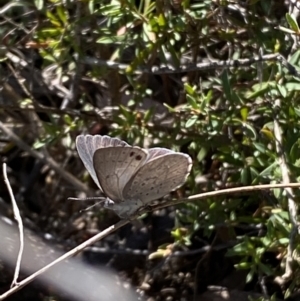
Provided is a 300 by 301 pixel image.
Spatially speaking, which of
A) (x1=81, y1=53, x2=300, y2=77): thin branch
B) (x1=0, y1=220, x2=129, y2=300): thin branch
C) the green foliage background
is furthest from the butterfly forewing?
(x1=81, y1=53, x2=300, y2=77): thin branch

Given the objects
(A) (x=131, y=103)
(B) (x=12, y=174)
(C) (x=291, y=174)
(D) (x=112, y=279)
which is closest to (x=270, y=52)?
(C) (x=291, y=174)

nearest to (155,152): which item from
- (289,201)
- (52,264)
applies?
(52,264)

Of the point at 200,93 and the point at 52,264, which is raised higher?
the point at 52,264

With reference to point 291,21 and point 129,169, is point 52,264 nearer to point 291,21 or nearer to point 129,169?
point 129,169

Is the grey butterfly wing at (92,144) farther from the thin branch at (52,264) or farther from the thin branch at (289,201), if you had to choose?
→ the thin branch at (289,201)

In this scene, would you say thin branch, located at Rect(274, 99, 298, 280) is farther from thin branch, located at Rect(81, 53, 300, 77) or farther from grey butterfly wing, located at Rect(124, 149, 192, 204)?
grey butterfly wing, located at Rect(124, 149, 192, 204)

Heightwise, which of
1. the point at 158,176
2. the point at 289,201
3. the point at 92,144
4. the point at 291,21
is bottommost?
the point at 289,201

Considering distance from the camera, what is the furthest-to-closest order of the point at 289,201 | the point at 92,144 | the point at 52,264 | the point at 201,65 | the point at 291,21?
the point at 201,65, the point at 289,201, the point at 291,21, the point at 92,144, the point at 52,264
